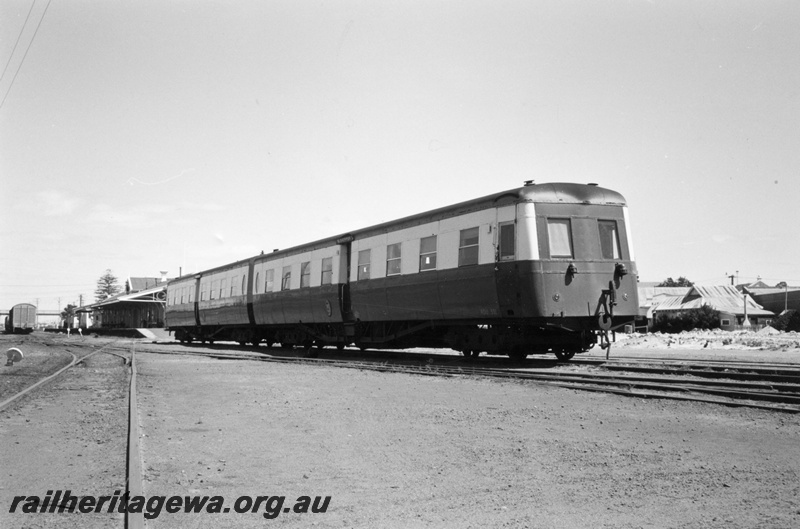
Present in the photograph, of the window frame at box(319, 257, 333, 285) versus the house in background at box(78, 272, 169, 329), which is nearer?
the window frame at box(319, 257, 333, 285)

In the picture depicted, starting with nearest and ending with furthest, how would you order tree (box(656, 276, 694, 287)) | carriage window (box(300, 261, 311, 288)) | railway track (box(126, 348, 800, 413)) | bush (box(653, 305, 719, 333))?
railway track (box(126, 348, 800, 413)) < carriage window (box(300, 261, 311, 288)) < bush (box(653, 305, 719, 333)) < tree (box(656, 276, 694, 287))

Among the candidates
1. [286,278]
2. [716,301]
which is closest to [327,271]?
[286,278]

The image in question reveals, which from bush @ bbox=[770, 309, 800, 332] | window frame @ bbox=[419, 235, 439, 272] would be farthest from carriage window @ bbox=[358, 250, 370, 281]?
bush @ bbox=[770, 309, 800, 332]

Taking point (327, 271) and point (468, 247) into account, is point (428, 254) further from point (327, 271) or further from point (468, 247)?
point (327, 271)

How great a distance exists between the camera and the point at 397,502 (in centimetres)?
450

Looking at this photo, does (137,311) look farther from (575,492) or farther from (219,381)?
(575,492)

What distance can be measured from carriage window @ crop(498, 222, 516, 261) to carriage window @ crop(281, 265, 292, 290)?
1095 centimetres

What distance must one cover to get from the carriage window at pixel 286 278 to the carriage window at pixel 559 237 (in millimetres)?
11654

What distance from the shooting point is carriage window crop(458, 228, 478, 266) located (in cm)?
1415

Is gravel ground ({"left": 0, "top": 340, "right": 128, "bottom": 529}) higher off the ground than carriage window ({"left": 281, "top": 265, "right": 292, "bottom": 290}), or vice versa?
carriage window ({"left": 281, "top": 265, "right": 292, "bottom": 290})

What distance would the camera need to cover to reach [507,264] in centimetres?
1319

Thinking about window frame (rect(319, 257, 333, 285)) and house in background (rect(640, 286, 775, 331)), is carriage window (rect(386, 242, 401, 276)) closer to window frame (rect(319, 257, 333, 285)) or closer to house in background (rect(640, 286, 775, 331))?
window frame (rect(319, 257, 333, 285))

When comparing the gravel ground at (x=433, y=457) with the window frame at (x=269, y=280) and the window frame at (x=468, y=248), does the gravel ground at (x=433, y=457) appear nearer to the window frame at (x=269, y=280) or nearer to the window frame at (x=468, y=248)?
the window frame at (x=468, y=248)

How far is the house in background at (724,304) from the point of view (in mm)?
58531
